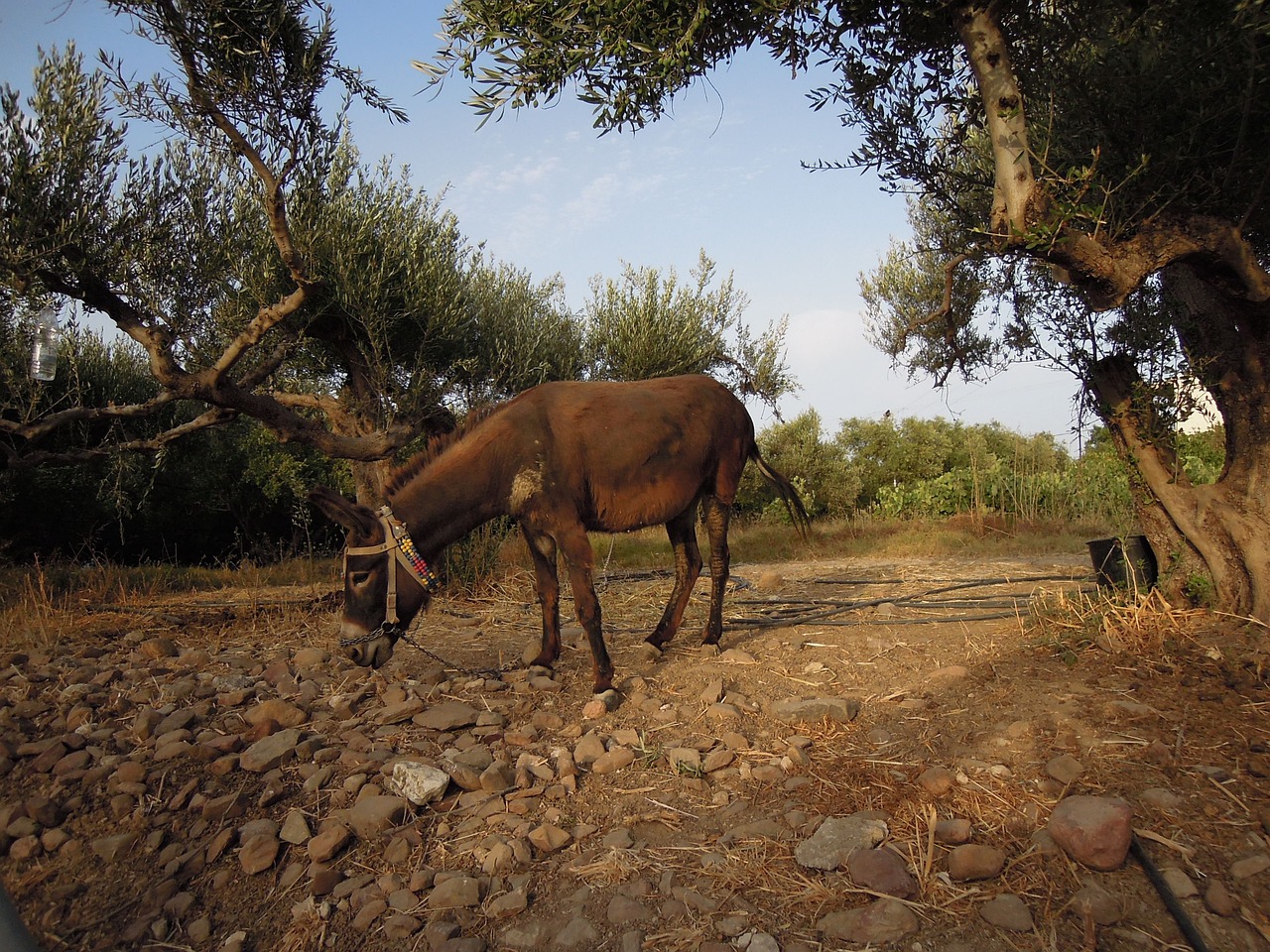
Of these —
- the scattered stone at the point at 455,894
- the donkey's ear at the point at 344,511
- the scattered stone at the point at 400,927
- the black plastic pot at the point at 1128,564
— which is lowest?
the scattered stone at the point at 400,927

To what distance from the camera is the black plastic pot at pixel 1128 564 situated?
536cm

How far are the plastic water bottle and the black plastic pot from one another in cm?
996

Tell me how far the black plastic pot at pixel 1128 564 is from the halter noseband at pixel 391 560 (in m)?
4.83

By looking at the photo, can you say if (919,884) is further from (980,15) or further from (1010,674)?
(980,15)

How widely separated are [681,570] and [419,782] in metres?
3.23

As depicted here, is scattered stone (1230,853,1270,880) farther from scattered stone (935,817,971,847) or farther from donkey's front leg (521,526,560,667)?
donkey's front leg (521,526,560,667)

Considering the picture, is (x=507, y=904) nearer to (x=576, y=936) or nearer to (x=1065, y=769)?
(x=576, y=936)

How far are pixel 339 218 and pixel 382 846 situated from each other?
760 centimetres

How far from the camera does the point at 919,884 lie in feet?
9.34

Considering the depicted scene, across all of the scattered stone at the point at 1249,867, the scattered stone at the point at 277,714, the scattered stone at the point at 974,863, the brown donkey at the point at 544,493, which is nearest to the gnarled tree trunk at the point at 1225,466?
the scattered stone at the point at 1249,867

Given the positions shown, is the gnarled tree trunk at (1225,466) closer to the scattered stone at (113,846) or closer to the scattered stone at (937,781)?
the scattered stone at (937,781)

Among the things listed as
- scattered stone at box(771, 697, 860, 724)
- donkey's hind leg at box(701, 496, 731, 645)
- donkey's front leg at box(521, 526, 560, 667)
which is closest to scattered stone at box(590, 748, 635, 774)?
scattered stone at box(771, 697, 860, 724)

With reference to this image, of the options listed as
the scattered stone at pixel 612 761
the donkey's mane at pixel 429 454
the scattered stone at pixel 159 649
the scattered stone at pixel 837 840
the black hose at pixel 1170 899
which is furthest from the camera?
the scattered stone at pixel 159 649

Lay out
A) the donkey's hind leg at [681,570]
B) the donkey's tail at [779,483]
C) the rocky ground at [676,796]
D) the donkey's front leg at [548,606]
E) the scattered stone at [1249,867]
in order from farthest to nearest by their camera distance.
Result: the donkey's tail at [779,483], the donkey's hind leg at [681,570], the donkey's front leg at [548,606], the rocky ground at [676,796], the scattered stone at [1249,867]
